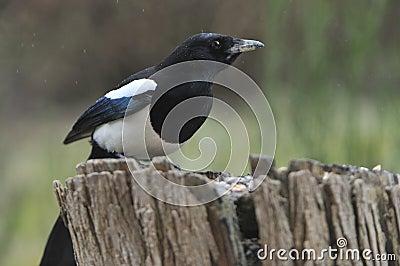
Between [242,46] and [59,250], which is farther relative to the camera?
[242,46]

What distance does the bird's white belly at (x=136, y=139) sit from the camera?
2.58 meters

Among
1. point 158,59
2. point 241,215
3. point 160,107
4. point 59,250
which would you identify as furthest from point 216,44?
point 158,59

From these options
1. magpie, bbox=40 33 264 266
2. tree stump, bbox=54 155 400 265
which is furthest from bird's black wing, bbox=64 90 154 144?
tree stump, bbox=54 155 400 265

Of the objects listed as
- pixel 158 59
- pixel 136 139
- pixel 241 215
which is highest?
pixel 158 59

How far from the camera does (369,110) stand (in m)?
4.83

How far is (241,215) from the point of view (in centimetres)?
171

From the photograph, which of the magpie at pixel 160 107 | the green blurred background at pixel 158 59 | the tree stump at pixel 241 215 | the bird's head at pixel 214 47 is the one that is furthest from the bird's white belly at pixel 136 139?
the green blurred background at pixel 158 59

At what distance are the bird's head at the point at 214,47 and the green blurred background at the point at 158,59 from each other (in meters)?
1.51

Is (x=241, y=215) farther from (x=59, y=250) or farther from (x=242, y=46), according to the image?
(x=242, y=46)

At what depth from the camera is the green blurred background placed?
4.34m

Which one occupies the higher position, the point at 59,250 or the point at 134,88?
the point at 134,88

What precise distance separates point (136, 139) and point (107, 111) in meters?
0.19

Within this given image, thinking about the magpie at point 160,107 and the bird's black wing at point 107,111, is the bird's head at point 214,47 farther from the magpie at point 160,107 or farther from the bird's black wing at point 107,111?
the bird's black wing at point 107,111

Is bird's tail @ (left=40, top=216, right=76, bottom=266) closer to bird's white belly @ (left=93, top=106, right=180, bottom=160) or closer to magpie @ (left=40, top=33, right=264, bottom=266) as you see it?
magpie @ (left=40, top=33, right=264, bottom=266)
